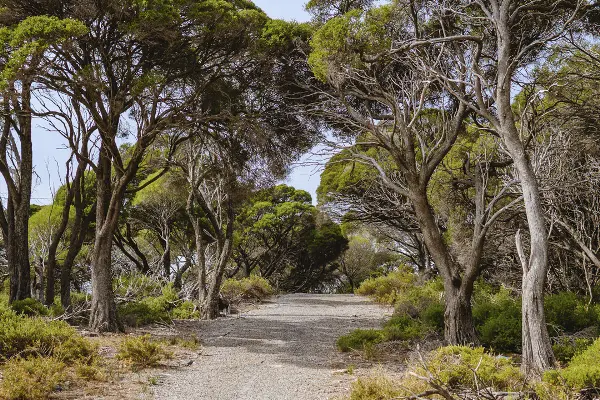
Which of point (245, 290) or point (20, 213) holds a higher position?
point (20, 213)

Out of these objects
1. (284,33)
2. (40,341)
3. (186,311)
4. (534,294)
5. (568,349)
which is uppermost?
(284,33)

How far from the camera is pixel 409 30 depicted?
866cm

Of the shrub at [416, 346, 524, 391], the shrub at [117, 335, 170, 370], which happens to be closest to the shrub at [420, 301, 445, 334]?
the shrub at [416, 346, 524, 391]

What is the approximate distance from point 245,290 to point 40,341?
12.5 metres

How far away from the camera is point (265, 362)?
278 inches

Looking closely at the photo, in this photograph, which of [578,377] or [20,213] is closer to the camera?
[578,377]

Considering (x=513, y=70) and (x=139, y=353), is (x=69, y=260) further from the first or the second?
(x=513, y=70)

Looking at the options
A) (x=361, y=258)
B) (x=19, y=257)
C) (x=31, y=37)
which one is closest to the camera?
(x=31, y=37)

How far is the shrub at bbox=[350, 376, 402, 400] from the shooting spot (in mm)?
4539

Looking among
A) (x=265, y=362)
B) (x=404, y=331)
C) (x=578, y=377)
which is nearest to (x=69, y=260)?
(x=265, y=362)

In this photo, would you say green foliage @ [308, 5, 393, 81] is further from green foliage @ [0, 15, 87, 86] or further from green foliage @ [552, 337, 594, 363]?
green foliage @ [552, 337, 594, 363]

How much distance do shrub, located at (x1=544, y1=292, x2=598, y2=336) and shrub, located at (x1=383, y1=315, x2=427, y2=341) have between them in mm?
2072

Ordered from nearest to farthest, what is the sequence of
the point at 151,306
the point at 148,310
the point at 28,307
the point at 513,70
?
the point at 513,70 < the point at 28,307 < the point at 148,310 < the point at 151,306

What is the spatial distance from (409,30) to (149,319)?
26.8ft
